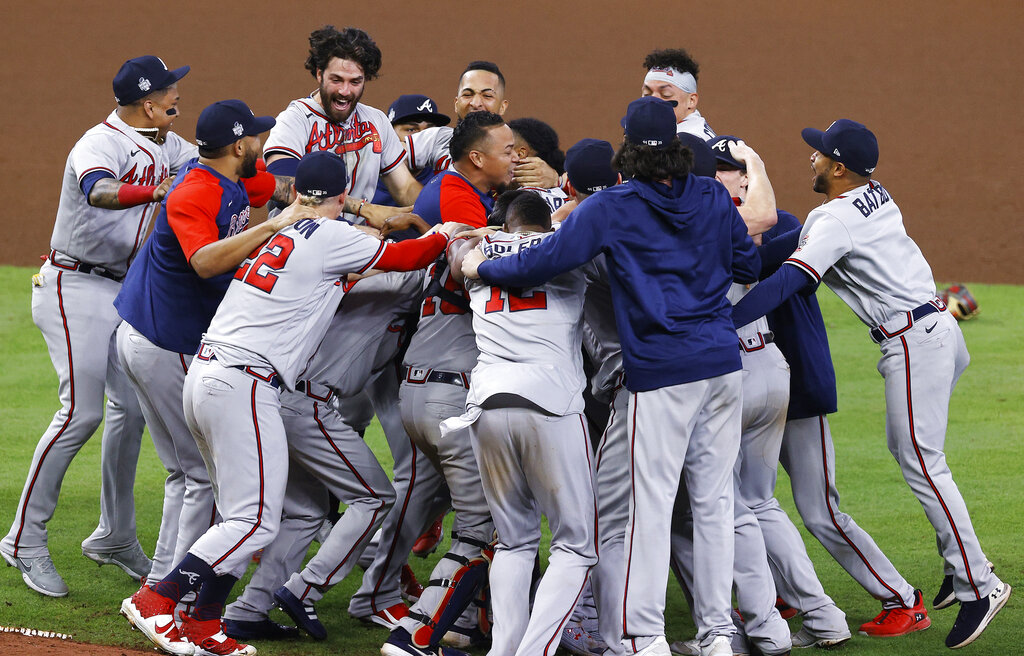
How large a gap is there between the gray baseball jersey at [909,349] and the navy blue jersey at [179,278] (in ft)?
6.83

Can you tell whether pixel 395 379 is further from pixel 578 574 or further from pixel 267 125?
pixel 578 574

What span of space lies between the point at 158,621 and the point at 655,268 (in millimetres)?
1953

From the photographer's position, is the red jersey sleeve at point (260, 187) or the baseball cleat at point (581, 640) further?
the red jersey sleeve at point (260, 187)

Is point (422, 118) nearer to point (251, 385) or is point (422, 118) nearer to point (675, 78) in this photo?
point (675, 78)

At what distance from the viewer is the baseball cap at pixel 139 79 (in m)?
4.66

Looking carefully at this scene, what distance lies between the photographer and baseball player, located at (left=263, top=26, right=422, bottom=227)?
15.4ft

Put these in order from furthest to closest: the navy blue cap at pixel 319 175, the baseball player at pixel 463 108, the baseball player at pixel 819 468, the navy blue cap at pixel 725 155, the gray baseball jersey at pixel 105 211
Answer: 1. the baseball player at pixel 463 108
2. the gray baseball jersey at pixel 105 211
3. the navy blue cap at pixel 725 155
4. the baseball player at pixel 819 468
5. the navy blue cap at pixel 319 175

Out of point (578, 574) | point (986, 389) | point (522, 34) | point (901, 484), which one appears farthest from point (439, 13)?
point (578, 574)

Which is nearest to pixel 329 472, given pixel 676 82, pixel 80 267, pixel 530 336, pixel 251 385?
pixel 251 385

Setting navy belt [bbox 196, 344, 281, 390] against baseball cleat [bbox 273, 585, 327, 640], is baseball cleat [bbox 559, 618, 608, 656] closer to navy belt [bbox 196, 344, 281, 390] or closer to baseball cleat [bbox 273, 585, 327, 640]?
baseball cleat [bbox 273, 585, 327, 640]

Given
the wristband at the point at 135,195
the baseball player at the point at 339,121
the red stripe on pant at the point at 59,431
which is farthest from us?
the baseball player at the point at 339,121

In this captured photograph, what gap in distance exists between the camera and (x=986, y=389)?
8531 mm

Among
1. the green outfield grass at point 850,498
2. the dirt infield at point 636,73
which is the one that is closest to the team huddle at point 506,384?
the green outfield grass at point 850,498

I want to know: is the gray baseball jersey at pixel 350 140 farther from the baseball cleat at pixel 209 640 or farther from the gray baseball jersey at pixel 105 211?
the baseball cleat at pixel 209 640
